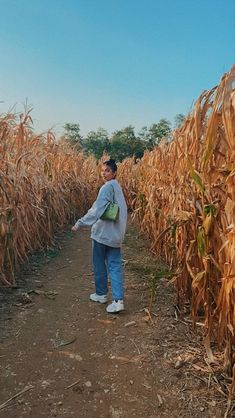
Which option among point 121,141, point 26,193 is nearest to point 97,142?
point 121,141

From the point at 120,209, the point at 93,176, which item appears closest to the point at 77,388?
the point at 120,209

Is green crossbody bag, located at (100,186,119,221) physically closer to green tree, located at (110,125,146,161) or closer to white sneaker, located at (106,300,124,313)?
white sneaker, located at (106,300,124,313)

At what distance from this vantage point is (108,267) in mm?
4113

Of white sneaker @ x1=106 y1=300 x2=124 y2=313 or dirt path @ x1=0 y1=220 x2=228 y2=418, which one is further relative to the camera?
white sneaker @ x1=106 y1=300 x2=124 y2=313

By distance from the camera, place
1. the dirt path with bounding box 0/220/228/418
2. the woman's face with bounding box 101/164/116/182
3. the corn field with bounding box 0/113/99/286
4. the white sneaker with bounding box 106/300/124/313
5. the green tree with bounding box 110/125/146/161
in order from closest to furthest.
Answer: the dirt path with bounding box 0/220/228/418, the white sneaker with bounding box 106/300/124/313, the woman's face with bounding box 101/164/116/182, the corn field with bounding box 0/113/99/286, the green tree with bounding box 110/125/146/161

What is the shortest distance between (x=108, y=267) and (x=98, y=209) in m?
0.67

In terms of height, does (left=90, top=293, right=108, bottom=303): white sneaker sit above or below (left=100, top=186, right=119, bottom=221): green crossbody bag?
→ below

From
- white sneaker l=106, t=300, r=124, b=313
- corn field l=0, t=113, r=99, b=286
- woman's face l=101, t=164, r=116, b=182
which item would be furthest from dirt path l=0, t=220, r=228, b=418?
woman's face l=101, t=164, r=116, b=182

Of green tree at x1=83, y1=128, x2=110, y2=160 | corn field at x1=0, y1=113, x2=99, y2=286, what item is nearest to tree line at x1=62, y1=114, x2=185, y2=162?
green tree at x1=83, y1=128, x2=110, y2=160

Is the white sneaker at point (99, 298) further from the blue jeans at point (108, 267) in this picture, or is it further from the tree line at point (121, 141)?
the tree line at point (121, 141)

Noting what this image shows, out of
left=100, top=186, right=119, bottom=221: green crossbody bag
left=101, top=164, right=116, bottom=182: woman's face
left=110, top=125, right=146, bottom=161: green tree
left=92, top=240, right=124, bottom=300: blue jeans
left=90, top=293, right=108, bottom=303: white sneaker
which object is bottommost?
left=90, top=293, right=108, bottom=303: white sneaker

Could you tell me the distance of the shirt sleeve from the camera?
3912 mm

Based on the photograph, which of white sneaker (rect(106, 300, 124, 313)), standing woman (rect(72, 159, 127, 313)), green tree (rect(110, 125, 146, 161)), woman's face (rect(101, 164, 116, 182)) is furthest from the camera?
green tree (rect(110, 125, 146, 161))

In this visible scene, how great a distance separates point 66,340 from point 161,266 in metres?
2.30
